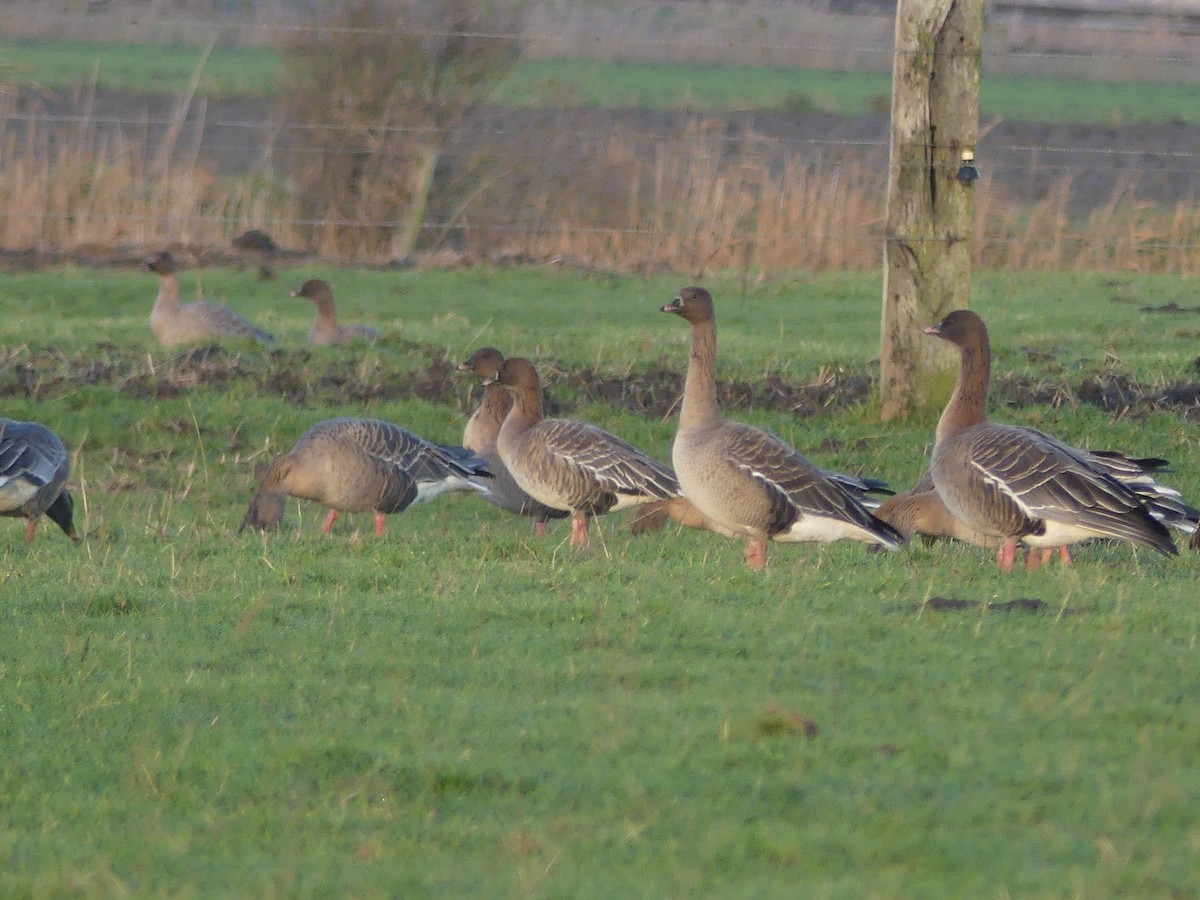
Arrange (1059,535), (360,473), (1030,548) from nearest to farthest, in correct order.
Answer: (1059,535) → (1030,548) → (360,473)

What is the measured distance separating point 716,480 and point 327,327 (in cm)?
819

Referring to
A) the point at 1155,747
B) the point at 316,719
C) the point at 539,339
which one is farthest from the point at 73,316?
the point at 1155,747

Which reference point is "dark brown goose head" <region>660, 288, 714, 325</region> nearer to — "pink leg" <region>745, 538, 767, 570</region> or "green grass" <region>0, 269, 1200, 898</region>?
"green grass" <region>0, 269, 1200, 898</region>

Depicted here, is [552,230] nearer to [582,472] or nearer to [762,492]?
[582,472]

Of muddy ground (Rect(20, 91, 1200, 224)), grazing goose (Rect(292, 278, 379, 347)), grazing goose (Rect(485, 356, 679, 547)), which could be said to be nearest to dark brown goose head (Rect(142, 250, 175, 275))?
grazing goose (Rect(292, 278, 379, 347))

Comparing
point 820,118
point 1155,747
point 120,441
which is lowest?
point 120,441

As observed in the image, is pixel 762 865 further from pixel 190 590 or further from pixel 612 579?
pixel 190 590

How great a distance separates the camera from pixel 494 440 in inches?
458

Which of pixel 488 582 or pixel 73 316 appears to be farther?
pixel 73 316

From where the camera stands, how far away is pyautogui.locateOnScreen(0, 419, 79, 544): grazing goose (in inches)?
358

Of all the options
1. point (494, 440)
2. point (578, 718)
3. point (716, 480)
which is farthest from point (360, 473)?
point (578, 718)

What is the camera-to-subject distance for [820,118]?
42344 millimetres

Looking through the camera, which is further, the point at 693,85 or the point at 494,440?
the point at 693,85

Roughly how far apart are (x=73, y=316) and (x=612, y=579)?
11.6 meters
